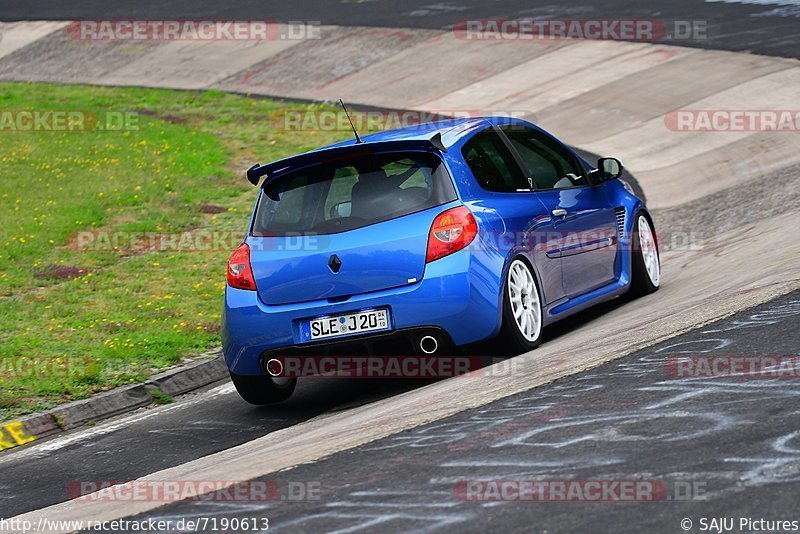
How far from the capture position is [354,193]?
8297 millimetres

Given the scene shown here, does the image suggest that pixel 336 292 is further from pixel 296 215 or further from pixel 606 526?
pixel 606 526

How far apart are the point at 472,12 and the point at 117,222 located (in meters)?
12.6

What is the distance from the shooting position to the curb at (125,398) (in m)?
8.96

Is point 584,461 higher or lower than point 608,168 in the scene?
lower

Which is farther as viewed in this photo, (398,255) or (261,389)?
(261,389)

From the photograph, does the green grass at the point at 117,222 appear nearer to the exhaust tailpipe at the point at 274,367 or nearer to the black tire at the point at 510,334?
the exhaust tailpipe at the point at 274,367

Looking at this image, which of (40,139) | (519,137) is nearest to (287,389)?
(519,137)
